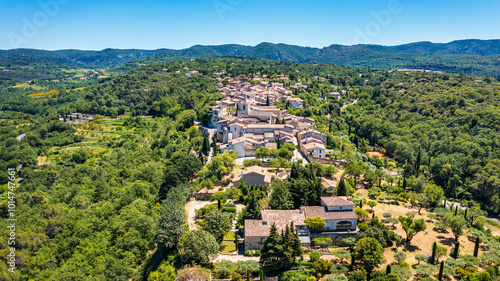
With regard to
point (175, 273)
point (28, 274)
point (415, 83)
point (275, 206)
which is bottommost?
point (28, 274)

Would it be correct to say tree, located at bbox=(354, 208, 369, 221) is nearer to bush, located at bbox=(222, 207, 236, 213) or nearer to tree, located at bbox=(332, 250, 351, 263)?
tree, located at bbox=(332, 250, 351, 263)

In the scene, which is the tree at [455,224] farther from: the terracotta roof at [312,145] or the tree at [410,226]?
the terracotta roof at [312,145]

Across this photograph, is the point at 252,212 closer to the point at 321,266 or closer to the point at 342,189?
the point at 321,266

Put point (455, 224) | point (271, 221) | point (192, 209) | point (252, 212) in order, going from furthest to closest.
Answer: point (192, 209) → point (455, 224) → point (252, 212) → point (271, 221)

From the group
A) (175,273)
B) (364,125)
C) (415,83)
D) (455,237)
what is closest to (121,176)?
(175,273)

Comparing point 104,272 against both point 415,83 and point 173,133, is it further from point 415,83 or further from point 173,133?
point 415,83

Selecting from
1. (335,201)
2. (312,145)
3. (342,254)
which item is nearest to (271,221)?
(342,254)
